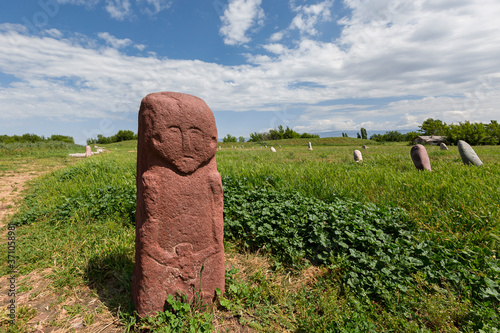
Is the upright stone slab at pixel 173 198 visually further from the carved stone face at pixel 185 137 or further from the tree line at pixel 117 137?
the tree line at pixel 117 137

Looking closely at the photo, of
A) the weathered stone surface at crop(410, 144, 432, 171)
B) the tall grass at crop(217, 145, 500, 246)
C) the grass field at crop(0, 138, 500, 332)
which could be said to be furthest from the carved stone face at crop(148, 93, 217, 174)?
the weathered stone surface at crop(410, 144, 432, 171)

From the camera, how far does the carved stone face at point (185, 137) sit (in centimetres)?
222

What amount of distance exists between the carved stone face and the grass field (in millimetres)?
1332

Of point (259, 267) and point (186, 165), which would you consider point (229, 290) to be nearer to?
point (259, 267)

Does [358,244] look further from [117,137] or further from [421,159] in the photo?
[117,137]

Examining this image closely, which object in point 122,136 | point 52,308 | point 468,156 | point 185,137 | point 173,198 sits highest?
point 122,136

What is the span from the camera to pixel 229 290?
2.75m

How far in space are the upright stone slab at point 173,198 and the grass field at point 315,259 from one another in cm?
27

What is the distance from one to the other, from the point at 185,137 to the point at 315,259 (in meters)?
2.24

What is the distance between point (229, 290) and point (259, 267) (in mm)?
573

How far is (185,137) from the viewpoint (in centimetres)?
230

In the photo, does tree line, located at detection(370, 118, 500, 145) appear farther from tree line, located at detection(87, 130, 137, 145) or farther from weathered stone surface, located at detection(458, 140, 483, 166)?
tree line, located at detection(87, 130, 137, 145)

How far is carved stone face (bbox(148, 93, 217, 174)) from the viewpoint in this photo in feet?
7.29

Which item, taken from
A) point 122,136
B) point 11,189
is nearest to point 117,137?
point 122,136
